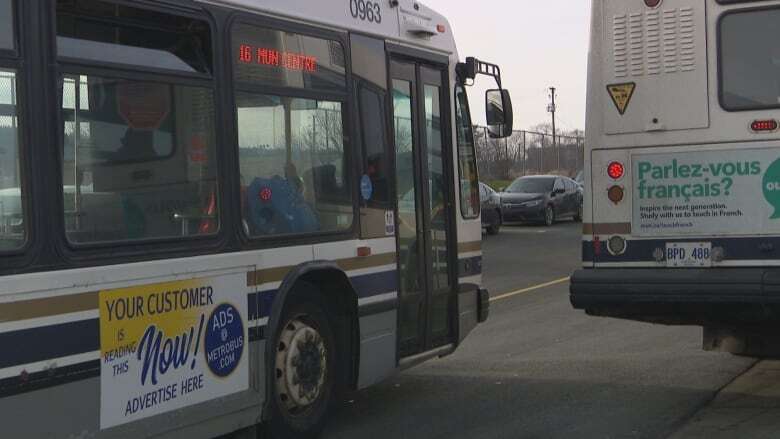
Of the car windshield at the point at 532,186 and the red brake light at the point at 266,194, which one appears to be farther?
the car windshield at the point at 532,186

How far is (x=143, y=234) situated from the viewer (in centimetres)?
559

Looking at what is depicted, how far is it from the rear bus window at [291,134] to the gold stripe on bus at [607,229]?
1767 mm

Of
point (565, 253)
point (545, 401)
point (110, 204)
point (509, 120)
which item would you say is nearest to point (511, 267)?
point (565, 253)

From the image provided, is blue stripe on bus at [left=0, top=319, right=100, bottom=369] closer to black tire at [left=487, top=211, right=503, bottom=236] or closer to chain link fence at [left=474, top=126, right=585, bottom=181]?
black tire at [left=487, top=211, right=503, bottom=236]

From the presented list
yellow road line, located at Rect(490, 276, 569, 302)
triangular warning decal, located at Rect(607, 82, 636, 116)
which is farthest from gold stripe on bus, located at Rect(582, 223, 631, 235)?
yellow road line, located at Rect(490, 276, 569, 302)

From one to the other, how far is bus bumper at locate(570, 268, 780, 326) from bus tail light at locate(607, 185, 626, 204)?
19.5 inches

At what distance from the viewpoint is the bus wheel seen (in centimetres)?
671

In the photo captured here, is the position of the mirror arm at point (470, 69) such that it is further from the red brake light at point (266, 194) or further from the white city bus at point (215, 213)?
the red brake light at point (266, 194)

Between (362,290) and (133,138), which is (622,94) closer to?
(362,290)

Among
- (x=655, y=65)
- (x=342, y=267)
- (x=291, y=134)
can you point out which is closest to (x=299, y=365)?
(x=342, y=267)

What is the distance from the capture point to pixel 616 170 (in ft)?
25.5

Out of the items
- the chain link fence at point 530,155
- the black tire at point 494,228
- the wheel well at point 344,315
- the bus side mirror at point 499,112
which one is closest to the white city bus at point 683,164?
the bus side mirror at point 499,112

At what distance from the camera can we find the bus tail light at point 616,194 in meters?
7.76

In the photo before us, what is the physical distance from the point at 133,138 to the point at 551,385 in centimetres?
445
